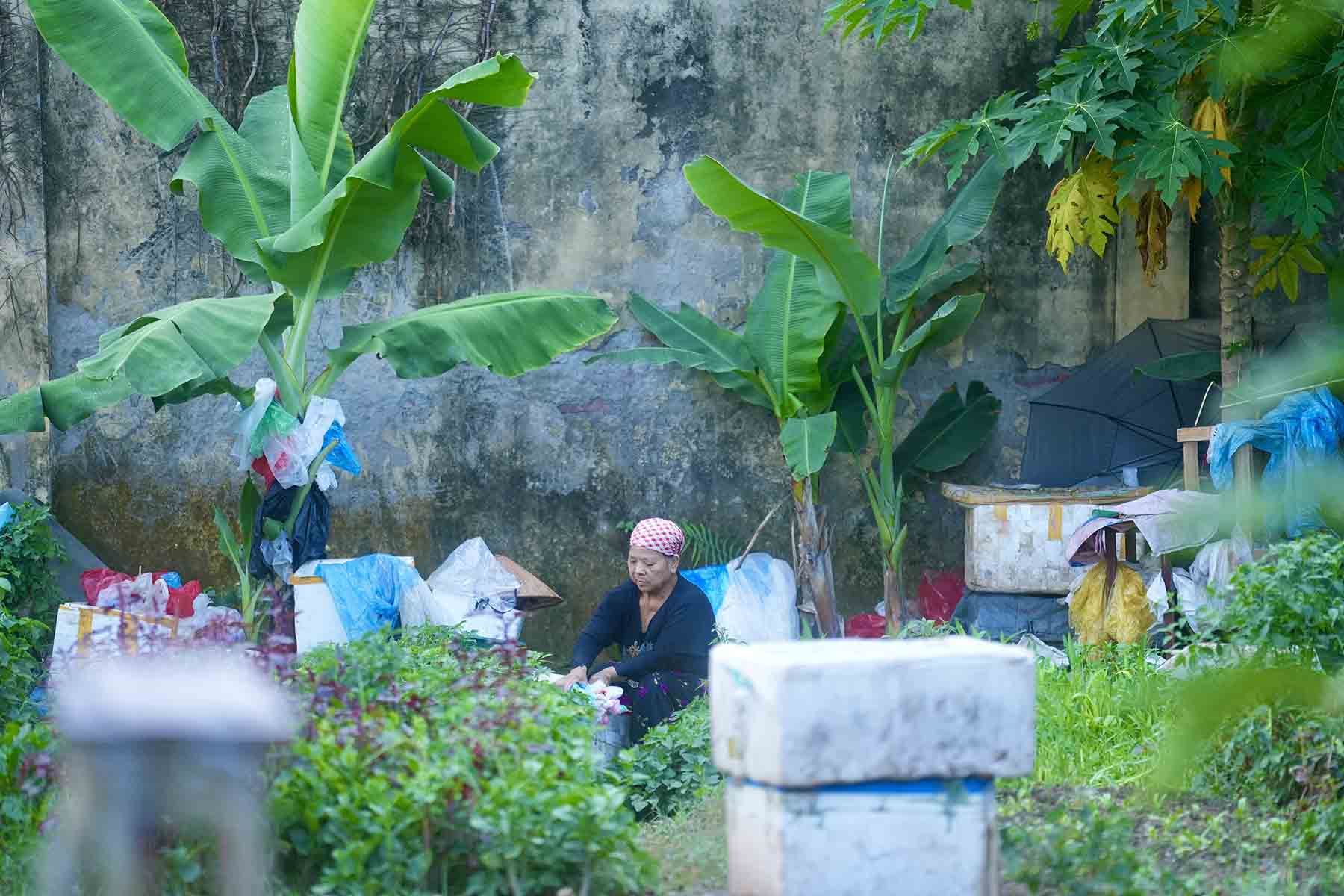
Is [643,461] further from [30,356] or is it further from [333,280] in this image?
[30,356]

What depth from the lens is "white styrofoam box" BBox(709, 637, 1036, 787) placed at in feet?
8.61

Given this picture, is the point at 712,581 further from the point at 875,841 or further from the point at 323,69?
the point at 875,841

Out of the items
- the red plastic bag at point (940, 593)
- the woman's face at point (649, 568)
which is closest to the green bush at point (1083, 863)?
the woman's face at point (649, 568)

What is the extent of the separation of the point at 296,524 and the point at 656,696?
1.88m

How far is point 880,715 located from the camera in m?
2.66

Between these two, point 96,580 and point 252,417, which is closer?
point 252,417

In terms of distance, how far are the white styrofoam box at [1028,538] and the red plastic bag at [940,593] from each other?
633 mm

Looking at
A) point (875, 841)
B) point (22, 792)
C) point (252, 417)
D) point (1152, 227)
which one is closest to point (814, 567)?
point (1152, 227)

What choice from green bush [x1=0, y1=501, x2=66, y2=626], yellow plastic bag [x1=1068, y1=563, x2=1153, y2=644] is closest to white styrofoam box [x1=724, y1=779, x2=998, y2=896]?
yellow plastic bag [x1=1068, y1=563, x2=1153, y2=644]

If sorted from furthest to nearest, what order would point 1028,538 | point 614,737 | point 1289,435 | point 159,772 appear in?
point 1028,538 → point 1289,435 → point 614,737 → point 159,772

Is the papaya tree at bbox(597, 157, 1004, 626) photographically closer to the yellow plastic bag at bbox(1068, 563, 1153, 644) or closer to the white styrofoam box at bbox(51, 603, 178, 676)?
the yellow plastic bag at bbox(1068, 563, 1153, 644)

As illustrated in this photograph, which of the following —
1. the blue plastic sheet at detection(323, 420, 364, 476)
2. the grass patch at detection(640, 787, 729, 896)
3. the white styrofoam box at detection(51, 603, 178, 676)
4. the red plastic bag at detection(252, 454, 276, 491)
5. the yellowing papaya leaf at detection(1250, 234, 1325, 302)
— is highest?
the yellowing papaya leaf at detection(1250, 234, 1325, 302)

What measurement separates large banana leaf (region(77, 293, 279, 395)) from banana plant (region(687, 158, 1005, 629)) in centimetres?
235

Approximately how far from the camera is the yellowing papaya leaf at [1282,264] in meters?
6.52
